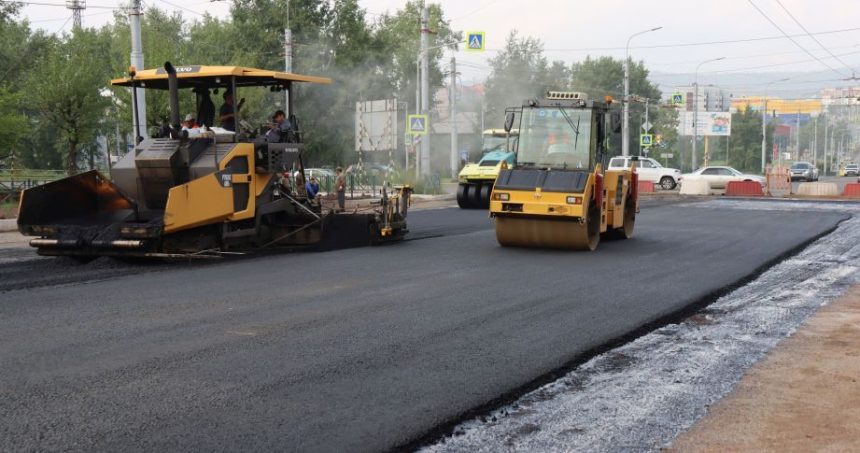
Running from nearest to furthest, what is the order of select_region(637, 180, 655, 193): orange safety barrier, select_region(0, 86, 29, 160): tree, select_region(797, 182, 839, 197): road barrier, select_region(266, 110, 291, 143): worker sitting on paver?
select_region(266, 110, 291, 143): worker sitting on paver, select_region(0, 86, 29, 160): tree, select_region(797, 182, 839, 197): road barrier, select_region(637, 180, 655, 193): orange safety barrier

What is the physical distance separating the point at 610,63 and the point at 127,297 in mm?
Answer: 81705

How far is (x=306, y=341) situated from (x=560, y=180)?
7.66 m

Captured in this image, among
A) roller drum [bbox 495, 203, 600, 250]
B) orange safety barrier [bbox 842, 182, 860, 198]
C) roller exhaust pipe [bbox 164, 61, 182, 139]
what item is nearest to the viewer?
roller exhaust pipe [bbox 164, 61, 182, 139]

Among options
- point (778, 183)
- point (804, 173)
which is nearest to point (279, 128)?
point (778, 183)

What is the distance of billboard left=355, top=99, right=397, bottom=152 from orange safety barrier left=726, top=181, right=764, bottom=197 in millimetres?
15123

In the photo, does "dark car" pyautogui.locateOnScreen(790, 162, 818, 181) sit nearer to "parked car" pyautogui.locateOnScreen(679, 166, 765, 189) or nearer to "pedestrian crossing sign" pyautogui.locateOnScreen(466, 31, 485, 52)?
"parked car" pyautogui.locateOnScreen(679, 166, 765, 189)

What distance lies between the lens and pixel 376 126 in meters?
28.2

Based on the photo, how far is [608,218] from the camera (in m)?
14.9

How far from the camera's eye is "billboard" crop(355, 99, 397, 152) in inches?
1081

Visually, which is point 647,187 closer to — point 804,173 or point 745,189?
point 745,189

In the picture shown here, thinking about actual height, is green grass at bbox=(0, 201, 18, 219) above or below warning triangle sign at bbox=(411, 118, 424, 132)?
below

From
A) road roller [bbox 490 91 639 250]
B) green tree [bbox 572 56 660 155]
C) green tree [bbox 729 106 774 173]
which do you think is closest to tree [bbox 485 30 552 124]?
green tree [bbox 572 56 660 155]

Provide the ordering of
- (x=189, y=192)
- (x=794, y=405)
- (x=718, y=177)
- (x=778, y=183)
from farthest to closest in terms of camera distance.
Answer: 1. (x=778, y=183)
2. (x=718, y=177)
3. (x=189, y=192)
4. (x=794, y=405)

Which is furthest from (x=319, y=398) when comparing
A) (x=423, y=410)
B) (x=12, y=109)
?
(x=12, y=109)
